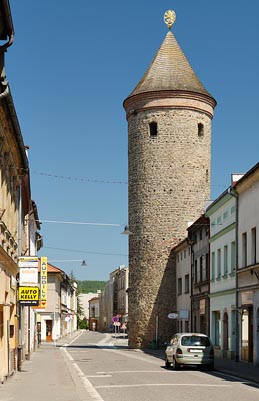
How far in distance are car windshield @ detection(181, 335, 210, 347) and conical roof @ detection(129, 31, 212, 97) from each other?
27.9 meters

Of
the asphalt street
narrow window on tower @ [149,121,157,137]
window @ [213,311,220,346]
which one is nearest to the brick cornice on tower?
narrow window on tower @ [149,121,157,137]

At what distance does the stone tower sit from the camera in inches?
2119

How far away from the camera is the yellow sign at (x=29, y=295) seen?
2522 cm

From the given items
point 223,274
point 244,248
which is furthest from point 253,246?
point 223,274

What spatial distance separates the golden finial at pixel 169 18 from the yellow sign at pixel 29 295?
127ft

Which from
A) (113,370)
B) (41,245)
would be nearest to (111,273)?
(41,245)

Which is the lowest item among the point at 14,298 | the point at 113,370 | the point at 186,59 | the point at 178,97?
the point at 113,370

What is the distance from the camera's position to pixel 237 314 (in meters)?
35.5

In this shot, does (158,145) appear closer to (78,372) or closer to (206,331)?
(206,331)

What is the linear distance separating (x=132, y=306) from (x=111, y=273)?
3646 inches

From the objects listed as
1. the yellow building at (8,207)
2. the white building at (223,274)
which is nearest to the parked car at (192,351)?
the yellow building at (8,207)

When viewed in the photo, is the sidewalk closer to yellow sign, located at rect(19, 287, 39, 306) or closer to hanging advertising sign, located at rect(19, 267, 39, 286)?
yellow sign, located at rect(19, 287, 39, 306)

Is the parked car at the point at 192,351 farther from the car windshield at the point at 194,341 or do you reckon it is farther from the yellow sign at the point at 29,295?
the yellow sign at the point at 29,295

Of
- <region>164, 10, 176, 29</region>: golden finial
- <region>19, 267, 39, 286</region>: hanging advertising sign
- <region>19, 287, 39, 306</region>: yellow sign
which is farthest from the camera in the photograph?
<region>164, 10, 176, 29</region>: golden finial
